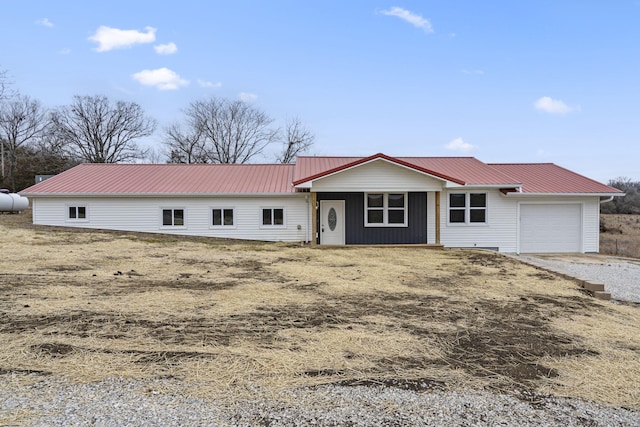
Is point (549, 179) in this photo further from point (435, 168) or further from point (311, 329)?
point (311, 329)

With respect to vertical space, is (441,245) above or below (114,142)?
below

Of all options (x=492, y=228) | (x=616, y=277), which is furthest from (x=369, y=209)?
(x=616, y=277)

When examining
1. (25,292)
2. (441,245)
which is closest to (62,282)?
(25,292)

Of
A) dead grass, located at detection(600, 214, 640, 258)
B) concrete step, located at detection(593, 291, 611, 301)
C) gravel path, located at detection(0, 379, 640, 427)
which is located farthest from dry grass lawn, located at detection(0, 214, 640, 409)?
dead grass, located at detection(600, 214, 640, 258)

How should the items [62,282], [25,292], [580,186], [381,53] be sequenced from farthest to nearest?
1. [381,53]
2. [580,186]
3. [62,282]
4. [25,292]

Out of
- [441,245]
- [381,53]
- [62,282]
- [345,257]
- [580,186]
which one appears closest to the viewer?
[62,282]

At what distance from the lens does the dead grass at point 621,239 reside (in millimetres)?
18436

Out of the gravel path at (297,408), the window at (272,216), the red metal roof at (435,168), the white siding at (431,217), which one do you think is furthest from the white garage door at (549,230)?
the gravel path at (297,408)

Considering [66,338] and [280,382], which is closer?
[280,382]

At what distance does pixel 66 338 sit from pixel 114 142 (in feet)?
151

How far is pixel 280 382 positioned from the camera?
3.60 metres

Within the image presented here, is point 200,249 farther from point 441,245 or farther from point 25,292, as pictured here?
point 441,245

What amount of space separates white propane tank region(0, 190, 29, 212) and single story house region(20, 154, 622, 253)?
283 inches

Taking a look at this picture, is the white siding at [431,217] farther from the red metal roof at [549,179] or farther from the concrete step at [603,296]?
the concrete step at [603,296]
